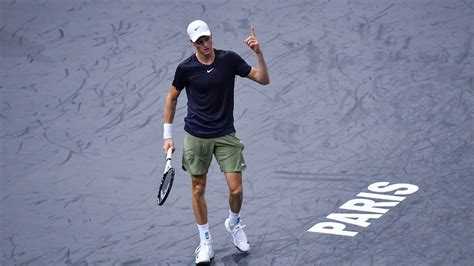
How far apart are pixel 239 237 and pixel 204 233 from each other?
0.34 m

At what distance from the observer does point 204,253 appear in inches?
411

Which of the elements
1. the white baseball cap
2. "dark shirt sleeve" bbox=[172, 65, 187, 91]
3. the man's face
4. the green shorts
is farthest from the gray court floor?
the white baseball cap

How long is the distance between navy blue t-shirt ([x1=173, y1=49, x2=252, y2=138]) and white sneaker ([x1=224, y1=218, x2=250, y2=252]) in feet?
3.06

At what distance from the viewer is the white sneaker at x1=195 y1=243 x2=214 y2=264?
1039 cm

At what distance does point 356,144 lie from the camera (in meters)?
13.1

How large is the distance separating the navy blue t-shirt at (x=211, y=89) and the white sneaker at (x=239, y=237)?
934 millimetres

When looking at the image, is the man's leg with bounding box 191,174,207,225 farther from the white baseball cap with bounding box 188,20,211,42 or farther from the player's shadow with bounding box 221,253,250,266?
the white baseball cap with bounding box 188,20,211,42

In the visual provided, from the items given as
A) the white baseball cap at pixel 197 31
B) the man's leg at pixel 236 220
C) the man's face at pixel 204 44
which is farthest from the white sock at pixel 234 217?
the white baseball cap at pixel 197 31

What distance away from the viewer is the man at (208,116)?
10359 millimetres

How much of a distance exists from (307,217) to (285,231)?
0.41 metres

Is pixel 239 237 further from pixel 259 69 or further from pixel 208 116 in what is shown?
pixel 259 69

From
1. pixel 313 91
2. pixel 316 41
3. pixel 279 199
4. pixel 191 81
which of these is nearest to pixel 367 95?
pixel 313 91

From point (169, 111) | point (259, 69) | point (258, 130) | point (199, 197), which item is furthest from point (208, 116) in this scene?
point (258, 130)

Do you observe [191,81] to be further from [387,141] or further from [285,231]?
[387,141]
